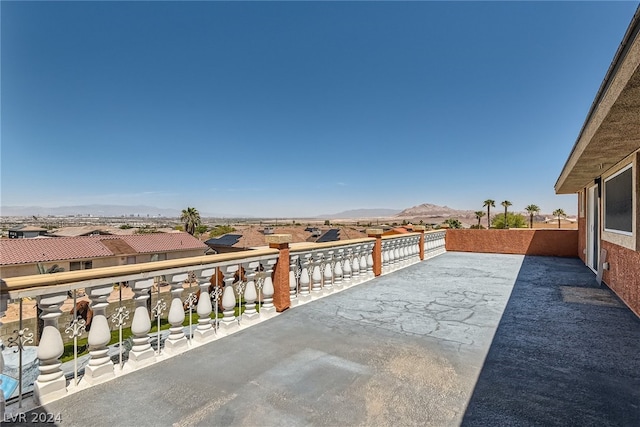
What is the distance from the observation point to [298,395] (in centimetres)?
233

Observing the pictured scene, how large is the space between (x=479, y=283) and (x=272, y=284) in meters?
4.95

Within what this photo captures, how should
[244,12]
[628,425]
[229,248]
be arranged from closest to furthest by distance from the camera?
[628,425], [244,12], [229,248]

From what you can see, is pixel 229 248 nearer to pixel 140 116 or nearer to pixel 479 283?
pixel 140 116

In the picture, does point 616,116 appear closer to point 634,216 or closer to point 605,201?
point 634,216

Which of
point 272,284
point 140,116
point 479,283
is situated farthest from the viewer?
point 140,116

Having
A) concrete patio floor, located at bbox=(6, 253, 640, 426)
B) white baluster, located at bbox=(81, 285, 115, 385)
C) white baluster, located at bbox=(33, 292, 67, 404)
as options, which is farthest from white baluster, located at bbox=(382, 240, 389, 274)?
white baluster, located at bbox=(33, 292, 67, 404)

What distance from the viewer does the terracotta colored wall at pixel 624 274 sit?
15.8 ft


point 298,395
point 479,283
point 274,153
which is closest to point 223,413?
point 298,395

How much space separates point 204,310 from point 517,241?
13.8 meters

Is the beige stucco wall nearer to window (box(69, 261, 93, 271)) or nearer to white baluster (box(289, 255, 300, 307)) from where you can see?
white baluster (box(289, 255, 300, 307))

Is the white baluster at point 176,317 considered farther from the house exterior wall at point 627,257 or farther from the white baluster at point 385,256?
the house exterior wall at point 627,257

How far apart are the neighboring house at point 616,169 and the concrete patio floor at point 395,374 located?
4.15ft

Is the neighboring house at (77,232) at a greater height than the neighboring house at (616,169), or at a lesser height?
lesser

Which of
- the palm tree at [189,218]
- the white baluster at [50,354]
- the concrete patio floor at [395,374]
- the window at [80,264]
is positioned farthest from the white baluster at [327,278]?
the palm tree at [189,218]
